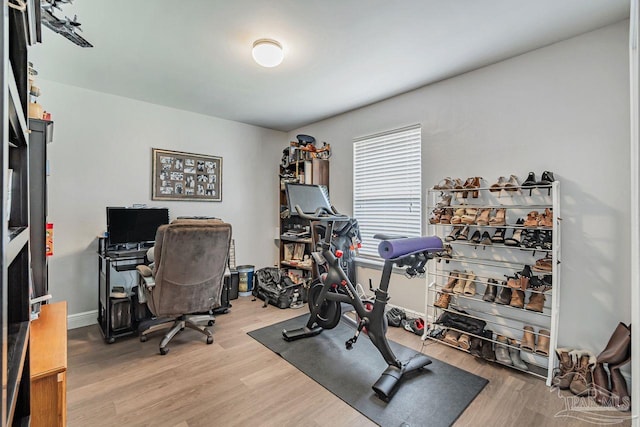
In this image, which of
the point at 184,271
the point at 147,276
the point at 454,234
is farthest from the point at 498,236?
the point at 147,276

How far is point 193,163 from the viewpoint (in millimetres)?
3916

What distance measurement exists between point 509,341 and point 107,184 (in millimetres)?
4404

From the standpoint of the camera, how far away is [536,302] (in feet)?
7.43

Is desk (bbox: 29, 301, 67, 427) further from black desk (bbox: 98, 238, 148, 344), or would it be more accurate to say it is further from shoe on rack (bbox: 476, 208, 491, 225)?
shoe on rack (bbox: 476, 208, 491, 225)

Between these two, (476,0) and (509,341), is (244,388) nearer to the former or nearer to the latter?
(509,341)

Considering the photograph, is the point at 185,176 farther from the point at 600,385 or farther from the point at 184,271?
the point at 600,385

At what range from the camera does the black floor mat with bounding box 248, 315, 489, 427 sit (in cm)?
181

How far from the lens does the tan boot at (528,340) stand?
88.2 inches

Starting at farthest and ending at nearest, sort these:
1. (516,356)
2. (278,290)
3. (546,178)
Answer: (278,290), (516,356), (546,178)

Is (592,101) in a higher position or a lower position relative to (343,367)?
higher

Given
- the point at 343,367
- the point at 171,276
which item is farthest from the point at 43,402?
the point at 343,367

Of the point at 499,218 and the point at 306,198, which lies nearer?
the point at 499,218

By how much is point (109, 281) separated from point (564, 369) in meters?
4.01

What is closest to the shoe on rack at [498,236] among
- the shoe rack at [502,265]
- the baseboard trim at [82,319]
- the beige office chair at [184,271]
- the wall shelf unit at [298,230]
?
the shoe rack at [502,265]
